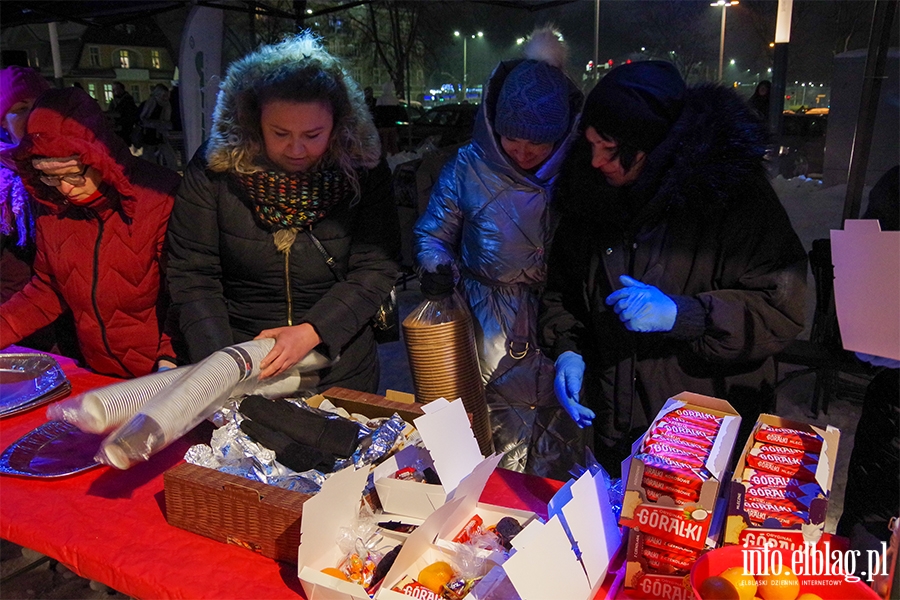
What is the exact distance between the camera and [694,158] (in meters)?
1.51

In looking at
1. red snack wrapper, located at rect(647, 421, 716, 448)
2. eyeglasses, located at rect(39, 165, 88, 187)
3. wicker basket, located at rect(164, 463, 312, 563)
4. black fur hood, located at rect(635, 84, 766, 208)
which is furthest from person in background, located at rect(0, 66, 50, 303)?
red snack wrapper, located at rect(647, 421, 716, 448)

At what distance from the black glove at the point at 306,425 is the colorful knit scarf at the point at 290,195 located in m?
0.58

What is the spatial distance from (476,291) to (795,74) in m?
6.55

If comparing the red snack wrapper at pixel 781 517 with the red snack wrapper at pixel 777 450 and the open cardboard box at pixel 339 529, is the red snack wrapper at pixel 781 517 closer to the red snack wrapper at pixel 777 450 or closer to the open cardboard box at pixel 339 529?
the red snack wrapper at pixel 777 450

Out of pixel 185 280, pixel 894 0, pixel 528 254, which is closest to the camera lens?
pixel 185 280

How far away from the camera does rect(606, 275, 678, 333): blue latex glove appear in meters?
1.50

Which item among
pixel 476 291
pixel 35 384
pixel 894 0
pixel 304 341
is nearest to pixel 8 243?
pixel 35 384

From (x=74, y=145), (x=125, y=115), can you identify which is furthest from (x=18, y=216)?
(x=125, y=115)

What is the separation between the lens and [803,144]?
26.3 feet

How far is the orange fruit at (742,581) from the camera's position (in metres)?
0.95

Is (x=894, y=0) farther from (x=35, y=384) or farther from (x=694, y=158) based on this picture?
(x=35, y=384)

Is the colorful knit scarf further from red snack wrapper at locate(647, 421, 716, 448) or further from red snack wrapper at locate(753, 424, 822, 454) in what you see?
red snack wrapper at locate(753, 424, 822, 454)

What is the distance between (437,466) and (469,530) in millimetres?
146

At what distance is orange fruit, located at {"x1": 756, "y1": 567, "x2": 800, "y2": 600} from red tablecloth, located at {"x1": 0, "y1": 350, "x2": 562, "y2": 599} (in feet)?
1.54
